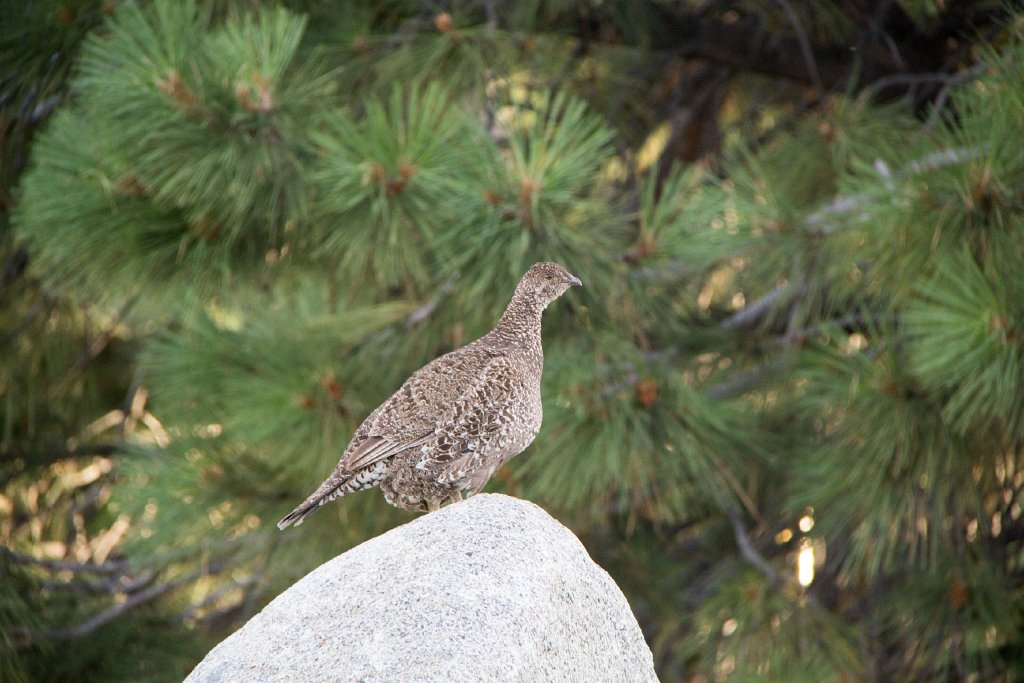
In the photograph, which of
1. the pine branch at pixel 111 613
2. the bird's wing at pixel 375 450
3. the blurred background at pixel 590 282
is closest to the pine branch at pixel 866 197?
the blurred background at pixel 590 282

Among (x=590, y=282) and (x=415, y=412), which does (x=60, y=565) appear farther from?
(x=415, y=412)

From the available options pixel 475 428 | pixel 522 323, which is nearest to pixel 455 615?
pixel 475 428

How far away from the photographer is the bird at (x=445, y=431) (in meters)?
3.43

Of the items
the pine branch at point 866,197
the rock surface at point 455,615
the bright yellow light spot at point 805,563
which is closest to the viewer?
the rock surface at point 455,615

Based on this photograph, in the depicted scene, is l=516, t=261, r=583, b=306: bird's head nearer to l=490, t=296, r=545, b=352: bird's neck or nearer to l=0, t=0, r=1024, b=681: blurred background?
l=490, t=296, r=545, b=352: bird's neck

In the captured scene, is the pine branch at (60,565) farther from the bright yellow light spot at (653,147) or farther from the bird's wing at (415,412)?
the bright yellow light spot at (653,147)

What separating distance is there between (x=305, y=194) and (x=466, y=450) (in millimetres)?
1728

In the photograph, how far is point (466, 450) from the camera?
3447 mm

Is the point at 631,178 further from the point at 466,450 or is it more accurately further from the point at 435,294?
the point at 466,450

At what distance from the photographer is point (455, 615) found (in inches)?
112

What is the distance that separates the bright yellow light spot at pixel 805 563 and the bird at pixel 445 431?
2958 mm

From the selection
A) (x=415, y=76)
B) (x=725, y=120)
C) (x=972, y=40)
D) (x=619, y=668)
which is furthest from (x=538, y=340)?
(x=725, y=120)

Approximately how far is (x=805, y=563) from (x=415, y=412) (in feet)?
10.8

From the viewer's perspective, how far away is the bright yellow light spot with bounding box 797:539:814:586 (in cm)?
609
